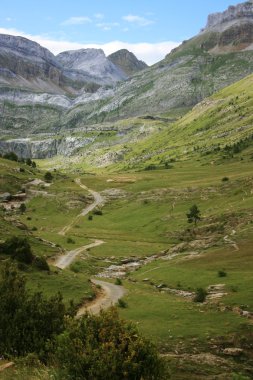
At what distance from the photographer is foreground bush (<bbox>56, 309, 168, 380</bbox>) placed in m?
16.8

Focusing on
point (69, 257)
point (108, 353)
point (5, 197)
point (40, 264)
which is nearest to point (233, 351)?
point (108, 353)

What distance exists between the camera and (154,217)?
114m

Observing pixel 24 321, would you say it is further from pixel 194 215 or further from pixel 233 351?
pixel 194 215

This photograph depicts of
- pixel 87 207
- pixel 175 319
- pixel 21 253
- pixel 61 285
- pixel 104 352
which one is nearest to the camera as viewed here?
pixel 104 352

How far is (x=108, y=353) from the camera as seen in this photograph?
55.3 ft

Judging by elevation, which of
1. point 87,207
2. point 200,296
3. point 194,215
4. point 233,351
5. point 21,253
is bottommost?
point 87,207

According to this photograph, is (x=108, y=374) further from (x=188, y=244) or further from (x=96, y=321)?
(x=188, y=244)

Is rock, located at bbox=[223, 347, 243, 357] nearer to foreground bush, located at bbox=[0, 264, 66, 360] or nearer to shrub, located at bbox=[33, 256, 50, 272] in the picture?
foreground bush, located at bbox=[0, 264, 66, 360]

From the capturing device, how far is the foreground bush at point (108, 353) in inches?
661

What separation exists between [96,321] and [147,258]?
61491 millimetres

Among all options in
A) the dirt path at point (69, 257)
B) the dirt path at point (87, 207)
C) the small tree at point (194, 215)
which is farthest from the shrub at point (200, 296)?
the dirt path at point (87, 207)

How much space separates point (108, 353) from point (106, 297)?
32702mm

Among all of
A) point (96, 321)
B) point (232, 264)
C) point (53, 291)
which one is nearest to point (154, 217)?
point (232, 264)

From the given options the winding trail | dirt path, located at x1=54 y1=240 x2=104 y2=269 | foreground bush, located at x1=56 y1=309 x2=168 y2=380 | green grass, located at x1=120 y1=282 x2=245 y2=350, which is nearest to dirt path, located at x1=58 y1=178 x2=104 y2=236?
the winding trail
